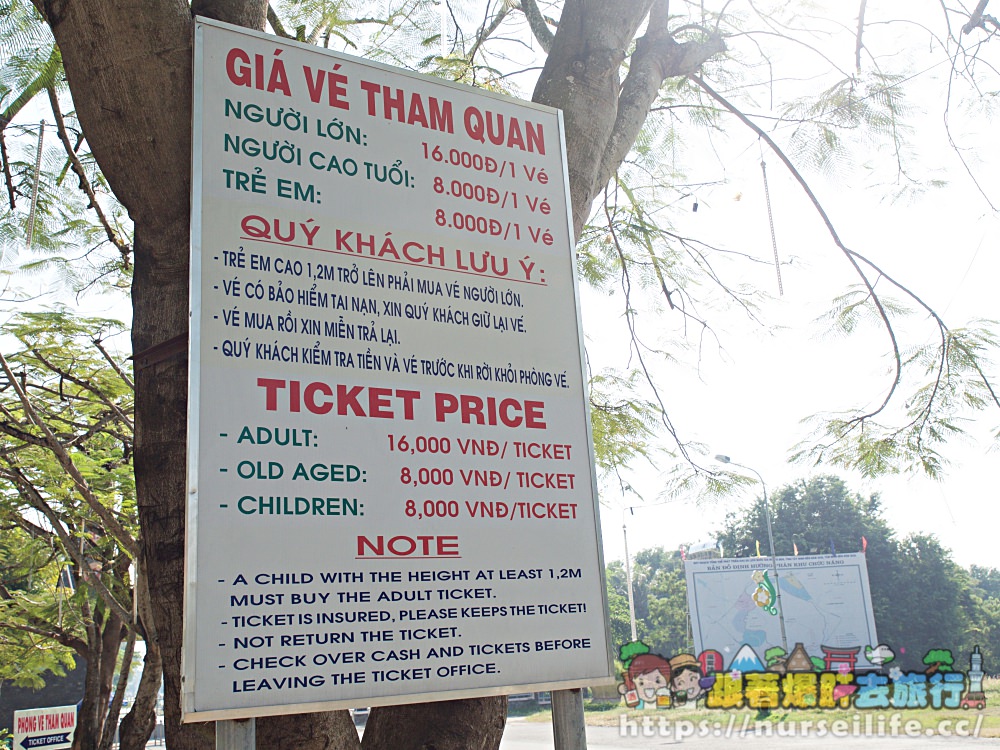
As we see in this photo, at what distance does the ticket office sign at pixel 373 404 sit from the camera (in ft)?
5.70

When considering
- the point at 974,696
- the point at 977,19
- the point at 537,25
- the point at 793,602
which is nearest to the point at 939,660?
the point at 793,602

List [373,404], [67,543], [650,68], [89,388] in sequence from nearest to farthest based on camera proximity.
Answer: [373,404]
[650,68]
[89,388]
[67,543]

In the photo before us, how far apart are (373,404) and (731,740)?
24.3 metres

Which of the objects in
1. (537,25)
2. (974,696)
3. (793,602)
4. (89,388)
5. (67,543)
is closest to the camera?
(537,25)

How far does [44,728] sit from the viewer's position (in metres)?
15.7

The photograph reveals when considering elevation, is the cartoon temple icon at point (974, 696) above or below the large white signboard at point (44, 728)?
below

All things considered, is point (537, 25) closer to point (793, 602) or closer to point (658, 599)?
point (793, 602)

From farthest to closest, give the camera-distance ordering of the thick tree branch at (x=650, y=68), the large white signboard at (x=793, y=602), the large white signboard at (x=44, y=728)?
the large white signboard at (x=793, y=602), the large white signboard at (x=44, y=728), the thick tree branch at (x=650, y=68)

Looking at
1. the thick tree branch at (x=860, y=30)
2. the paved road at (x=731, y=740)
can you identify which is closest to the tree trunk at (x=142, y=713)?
the thick tree branch at (x=860, y=30)

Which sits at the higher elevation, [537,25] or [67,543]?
[537,25]

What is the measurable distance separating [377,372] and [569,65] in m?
1.67

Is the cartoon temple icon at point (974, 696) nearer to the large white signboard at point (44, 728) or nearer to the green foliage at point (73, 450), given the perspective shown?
the large white signboard at point (44, 728)

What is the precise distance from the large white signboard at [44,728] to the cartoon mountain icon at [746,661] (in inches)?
1063

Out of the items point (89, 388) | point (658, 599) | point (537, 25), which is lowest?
point (658, 599)
